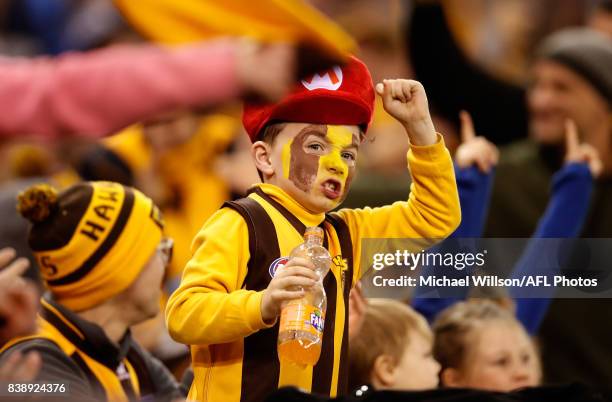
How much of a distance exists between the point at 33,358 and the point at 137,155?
2.18 m

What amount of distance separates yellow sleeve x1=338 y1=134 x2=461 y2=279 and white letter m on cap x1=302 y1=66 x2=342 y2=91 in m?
0.21

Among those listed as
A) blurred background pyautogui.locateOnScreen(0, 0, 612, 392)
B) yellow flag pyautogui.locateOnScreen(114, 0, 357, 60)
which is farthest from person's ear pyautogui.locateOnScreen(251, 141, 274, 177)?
blurred background pyautogui.locateOnScreen(0, 0, 612, 392)

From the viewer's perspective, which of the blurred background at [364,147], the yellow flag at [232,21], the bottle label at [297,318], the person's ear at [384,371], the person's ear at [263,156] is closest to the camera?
the bottle label at [297,318]

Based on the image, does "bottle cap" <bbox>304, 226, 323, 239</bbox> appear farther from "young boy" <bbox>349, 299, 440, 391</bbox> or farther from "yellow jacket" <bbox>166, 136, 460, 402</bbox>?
"young boy" <bbox>349, 299, 440, 391</bbox>

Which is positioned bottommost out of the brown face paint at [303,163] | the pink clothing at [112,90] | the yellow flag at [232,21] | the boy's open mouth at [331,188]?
the boy's open mouth at [331,188]

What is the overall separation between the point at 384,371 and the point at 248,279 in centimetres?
78

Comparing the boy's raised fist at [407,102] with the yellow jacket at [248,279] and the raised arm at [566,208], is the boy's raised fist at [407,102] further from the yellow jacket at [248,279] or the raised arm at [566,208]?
the raised arm at [566,208]

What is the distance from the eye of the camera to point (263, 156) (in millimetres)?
2756

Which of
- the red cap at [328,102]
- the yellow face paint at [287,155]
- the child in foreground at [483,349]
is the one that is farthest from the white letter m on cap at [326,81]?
the child in foreground at [483,349]

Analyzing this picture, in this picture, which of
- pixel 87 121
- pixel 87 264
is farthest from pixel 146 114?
pixel 87 264

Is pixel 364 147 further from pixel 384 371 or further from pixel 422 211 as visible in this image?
pixel 422 211

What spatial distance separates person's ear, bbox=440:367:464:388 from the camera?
11.2ft

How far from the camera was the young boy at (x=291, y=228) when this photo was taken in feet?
8.48

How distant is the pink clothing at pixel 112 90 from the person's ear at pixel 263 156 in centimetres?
27
